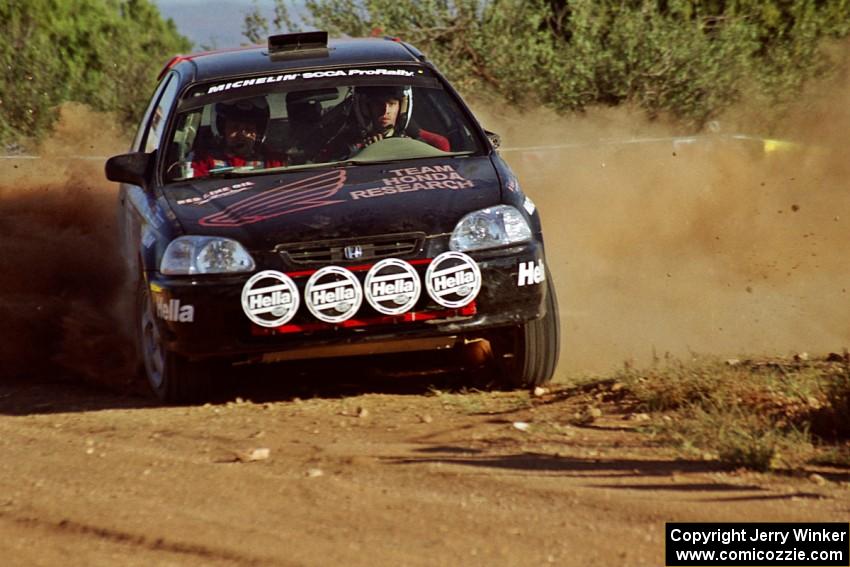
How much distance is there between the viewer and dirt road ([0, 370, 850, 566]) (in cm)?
392

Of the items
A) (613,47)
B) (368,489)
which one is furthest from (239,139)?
(613,47)

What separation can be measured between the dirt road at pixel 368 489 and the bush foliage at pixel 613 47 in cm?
904

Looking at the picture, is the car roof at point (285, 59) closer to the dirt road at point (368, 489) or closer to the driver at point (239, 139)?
the driver at point (239, 139)

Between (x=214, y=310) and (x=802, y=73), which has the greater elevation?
(x=802, y=73)

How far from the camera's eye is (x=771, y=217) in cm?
1006

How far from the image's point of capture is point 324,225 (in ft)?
19.0

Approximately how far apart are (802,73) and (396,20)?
457 cm

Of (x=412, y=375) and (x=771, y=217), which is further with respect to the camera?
(x=771, y=217)

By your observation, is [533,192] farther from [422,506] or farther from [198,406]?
[422,506]

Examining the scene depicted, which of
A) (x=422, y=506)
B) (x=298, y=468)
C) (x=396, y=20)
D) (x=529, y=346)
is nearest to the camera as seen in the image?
(x=422, y=506)

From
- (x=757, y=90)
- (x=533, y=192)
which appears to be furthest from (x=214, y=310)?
(x=757, y=90)

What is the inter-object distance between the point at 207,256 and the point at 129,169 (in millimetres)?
1066

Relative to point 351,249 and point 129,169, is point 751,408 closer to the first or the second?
point 351,249

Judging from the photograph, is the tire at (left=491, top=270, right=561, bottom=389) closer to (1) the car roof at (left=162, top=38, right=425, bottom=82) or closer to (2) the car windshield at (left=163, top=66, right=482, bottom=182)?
(2) the car windshield at (left=163, top=66, right=482, bottom=182)
